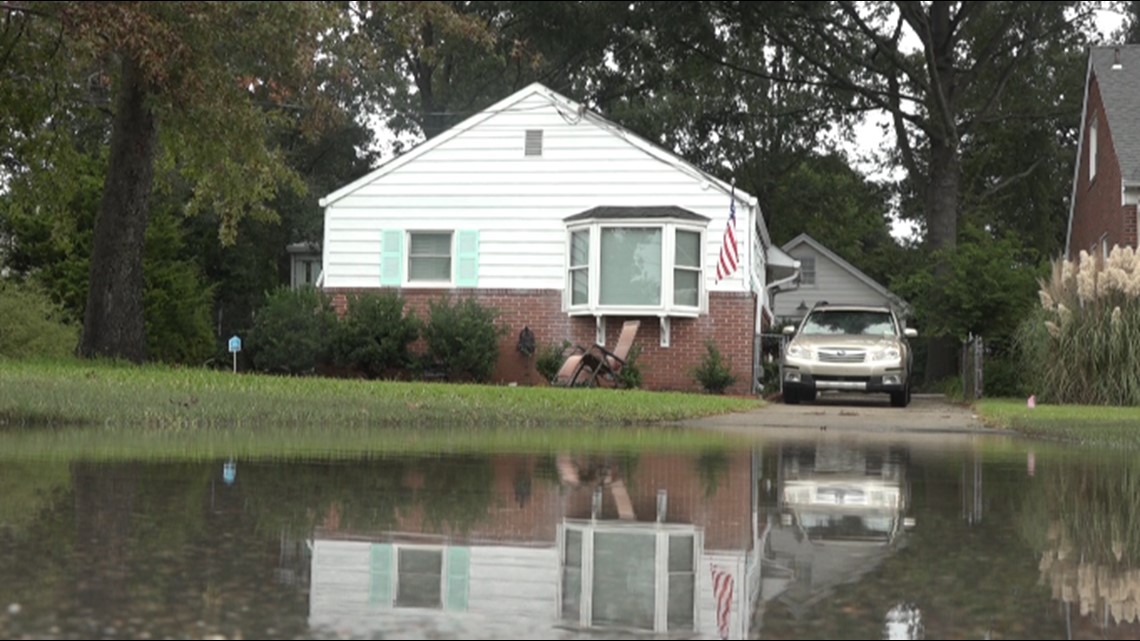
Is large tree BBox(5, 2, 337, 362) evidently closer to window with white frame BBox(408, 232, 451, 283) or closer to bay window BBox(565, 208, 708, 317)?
window with white frame BBox(408, 232, 451, 283)

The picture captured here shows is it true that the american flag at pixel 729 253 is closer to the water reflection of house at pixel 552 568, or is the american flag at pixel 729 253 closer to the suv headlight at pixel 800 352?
the suv headlight at pixel 800 352

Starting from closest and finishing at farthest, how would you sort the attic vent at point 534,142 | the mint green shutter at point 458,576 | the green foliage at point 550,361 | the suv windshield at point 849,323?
the mint green shutter at point 458,576 → the suv windshield at point 849,323 → the green foliage at point 550,361 → the attic vent at point 534,142

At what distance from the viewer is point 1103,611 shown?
5074 mm

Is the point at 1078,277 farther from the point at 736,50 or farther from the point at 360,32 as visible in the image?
the point at 736,50

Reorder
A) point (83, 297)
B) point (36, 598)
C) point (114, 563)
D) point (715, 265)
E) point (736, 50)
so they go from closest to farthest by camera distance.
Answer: point (36, 598) < point (114, 563) < point (715, 265) < point (83, 297) < point (736, 50)

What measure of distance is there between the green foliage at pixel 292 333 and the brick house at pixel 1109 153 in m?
14.4

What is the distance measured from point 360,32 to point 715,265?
37.7ft

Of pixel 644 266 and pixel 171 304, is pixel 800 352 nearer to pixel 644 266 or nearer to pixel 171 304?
pixel 644 266

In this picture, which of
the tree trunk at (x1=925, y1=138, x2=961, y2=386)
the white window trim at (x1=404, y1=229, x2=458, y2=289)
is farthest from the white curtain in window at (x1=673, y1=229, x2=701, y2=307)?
the tree trunk at (x1=925, y1=138, x2=961, y2=386)

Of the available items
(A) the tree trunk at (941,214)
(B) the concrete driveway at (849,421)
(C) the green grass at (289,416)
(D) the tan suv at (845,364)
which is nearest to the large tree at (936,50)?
(A) the tree trunk at (941,214)

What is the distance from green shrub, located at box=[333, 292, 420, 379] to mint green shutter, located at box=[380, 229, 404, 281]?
46.4 inches

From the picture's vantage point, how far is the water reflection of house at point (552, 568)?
474cm

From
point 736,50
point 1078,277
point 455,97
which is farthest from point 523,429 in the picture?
point 455,97

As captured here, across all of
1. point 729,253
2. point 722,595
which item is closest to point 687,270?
point 729,253
